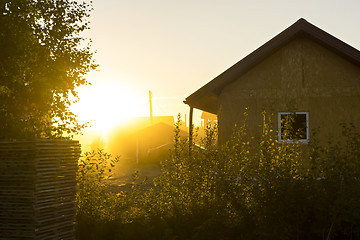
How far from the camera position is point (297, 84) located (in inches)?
504

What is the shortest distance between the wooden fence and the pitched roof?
5.86 m

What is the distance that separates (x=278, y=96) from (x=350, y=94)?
210cm

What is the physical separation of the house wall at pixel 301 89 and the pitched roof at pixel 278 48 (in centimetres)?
19

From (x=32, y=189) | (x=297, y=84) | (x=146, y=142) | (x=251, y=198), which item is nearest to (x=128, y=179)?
(x=297, y=84)

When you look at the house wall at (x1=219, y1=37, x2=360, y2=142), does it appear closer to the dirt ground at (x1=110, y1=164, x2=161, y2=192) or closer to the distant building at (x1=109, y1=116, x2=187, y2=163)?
the dirt ground at (x1=110, y1=164, x2=161, y2=192)

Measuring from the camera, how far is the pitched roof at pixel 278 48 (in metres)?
12.1

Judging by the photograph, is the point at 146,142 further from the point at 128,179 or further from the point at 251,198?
the point at 251,198

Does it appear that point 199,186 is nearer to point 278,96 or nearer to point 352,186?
point 352,186

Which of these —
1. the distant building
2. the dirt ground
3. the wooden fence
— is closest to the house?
the dirt ground

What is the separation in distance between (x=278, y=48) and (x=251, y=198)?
21.6 ft

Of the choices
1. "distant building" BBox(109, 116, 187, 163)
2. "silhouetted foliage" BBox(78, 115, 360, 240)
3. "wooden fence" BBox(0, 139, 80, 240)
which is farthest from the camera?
"distant building" BBox(109, 116, 187, 163)

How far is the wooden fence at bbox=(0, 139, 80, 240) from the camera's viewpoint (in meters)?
7.97

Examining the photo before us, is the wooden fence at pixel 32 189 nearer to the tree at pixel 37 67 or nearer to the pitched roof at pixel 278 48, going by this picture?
the tree at pixel 37 67

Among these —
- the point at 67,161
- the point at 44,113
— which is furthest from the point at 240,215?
the point at 44,113
